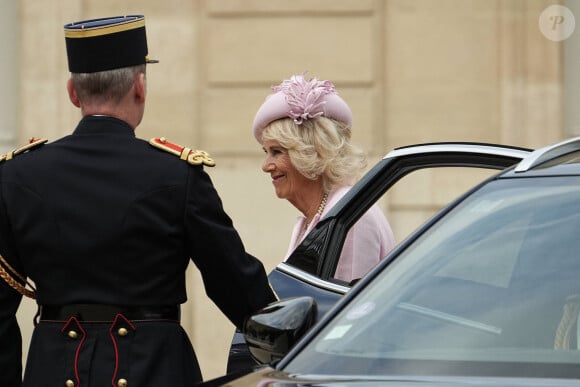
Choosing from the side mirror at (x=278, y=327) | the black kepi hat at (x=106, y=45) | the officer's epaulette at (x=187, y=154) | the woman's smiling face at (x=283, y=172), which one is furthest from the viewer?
the woman's smiling face at (x=283, y=172)

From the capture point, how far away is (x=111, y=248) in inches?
159

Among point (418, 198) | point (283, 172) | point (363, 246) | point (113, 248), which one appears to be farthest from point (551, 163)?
point (418, 198)

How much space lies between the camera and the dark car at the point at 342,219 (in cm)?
451

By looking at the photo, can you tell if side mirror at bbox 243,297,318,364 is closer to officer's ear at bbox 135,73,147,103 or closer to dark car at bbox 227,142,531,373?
dark car at bbox 227,142,531,373

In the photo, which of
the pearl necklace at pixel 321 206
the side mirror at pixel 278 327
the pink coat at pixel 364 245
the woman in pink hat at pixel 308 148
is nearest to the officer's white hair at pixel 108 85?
the side mirror at pixel 278 327

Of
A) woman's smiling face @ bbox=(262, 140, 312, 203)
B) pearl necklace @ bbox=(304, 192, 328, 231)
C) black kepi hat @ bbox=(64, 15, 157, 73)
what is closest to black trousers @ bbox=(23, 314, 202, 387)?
black kepi hat @ bbox=(64, 15, 157, 73)

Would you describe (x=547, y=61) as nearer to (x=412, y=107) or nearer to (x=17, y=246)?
(x=412, y=107)

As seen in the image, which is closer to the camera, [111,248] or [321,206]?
[111,248]

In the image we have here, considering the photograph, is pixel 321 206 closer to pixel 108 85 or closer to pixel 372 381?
pixel 108 85

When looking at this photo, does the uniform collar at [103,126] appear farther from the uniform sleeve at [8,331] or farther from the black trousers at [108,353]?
the black trousers at [108,353]

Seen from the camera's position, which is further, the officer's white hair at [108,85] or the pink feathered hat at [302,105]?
the pink feathered hat at [302,105]

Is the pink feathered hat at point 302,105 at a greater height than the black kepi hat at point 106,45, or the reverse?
the black kepi hat at point 106,45

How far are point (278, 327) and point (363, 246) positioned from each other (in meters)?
1.47

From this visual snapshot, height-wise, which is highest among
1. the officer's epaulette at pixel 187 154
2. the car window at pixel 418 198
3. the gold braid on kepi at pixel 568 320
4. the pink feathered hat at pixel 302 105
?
the officer's epaulette at pixel 187 154
